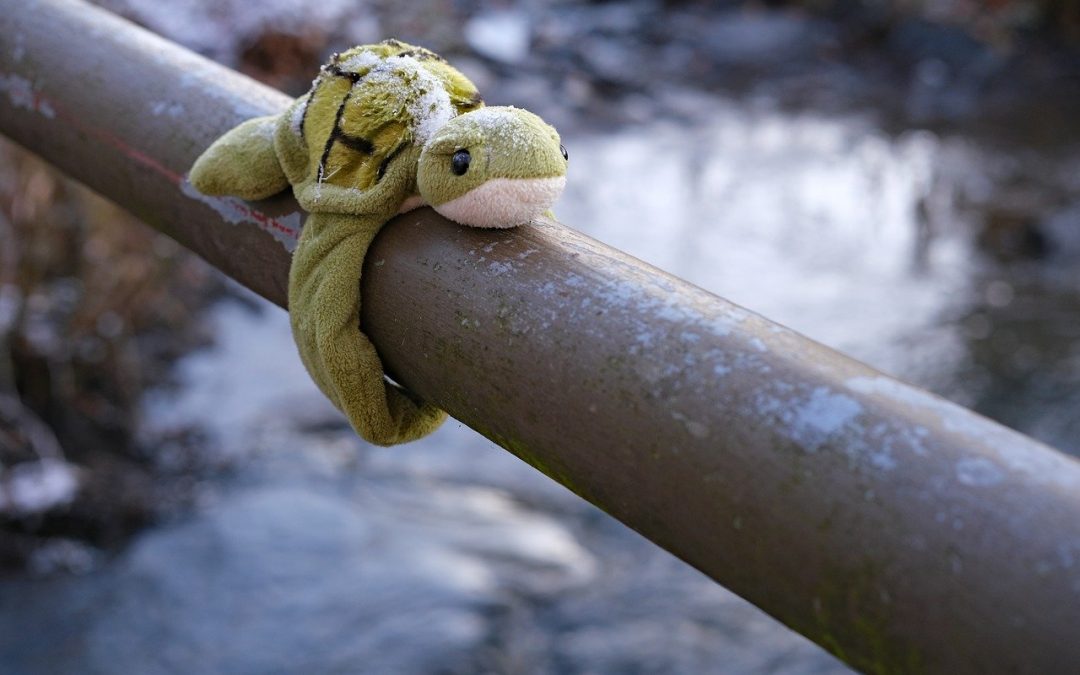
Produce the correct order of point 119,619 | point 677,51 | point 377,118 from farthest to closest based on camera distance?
point 677,51, point 119,619, point 377,118

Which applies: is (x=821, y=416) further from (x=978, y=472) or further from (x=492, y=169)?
(x=492, y=169)

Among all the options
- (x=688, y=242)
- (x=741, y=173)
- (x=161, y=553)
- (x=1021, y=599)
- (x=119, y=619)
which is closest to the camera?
(x=1021, y=599)

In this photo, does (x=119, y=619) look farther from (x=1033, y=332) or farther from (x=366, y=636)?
(x=1033, y=332)

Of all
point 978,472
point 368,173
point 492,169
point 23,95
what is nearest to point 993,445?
point 978,472

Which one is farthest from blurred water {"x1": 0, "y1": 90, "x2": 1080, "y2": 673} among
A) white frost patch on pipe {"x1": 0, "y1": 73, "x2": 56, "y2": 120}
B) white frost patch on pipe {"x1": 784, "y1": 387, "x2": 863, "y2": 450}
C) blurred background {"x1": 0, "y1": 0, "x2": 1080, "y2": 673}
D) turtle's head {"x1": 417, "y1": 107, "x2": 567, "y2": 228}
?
white frost patch on pipe {"x1": 784, "y1": 387, "x2": 863, "y2": 450}

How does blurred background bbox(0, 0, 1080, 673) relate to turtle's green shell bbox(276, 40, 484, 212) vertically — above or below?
below

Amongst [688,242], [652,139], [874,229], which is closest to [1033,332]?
[874,229]

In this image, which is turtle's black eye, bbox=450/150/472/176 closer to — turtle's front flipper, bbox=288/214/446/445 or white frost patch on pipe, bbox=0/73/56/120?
turtle's front flipper, bbox=288/214/446/445
